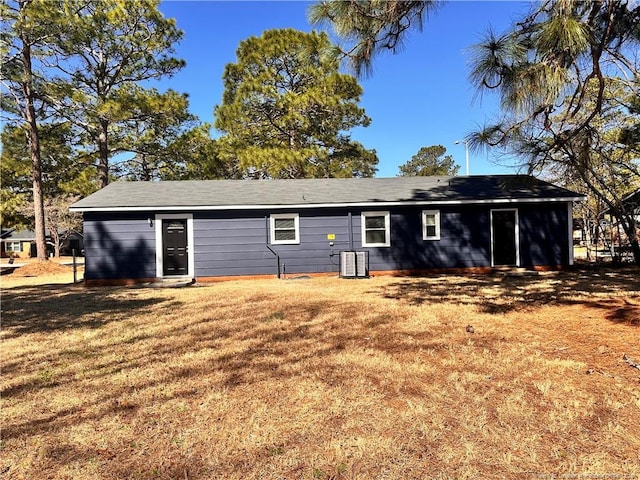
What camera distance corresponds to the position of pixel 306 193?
1249cm

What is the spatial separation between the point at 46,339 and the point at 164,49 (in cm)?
1711

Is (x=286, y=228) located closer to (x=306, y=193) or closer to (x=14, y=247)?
(x=306, y=193)

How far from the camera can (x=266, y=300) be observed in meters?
7.51

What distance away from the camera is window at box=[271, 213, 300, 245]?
38.3 ft

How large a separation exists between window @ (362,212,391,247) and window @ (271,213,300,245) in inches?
83.0

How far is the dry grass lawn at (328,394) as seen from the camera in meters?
2.33

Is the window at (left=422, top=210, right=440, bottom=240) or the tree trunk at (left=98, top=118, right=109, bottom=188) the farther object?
the tree trunk at (left=98, top=118, right=109, bottom=188)

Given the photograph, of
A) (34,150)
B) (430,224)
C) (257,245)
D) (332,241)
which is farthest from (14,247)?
(430,224)

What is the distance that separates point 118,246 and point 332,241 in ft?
20.7

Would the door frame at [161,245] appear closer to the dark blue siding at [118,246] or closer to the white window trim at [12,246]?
the dark blue siding at [118,246]

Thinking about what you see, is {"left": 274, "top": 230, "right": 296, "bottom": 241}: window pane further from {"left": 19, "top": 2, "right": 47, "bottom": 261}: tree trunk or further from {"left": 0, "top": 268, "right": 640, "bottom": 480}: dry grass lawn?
{"left": 19, "top": 2, "right": 47, "bottom": 261}: tree trunk

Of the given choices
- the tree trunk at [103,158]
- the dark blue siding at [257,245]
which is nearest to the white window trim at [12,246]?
the tree trunk at [103,158]

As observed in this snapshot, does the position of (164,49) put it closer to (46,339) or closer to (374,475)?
(46,339)

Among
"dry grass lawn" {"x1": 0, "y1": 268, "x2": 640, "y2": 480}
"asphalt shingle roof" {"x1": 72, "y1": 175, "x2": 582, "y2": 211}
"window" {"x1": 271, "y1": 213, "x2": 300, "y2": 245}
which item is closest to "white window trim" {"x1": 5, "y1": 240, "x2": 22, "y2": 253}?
"asphalt shingle roof" {"x1": 72, "y1": 175, "x2": 582, "y2": 211}
